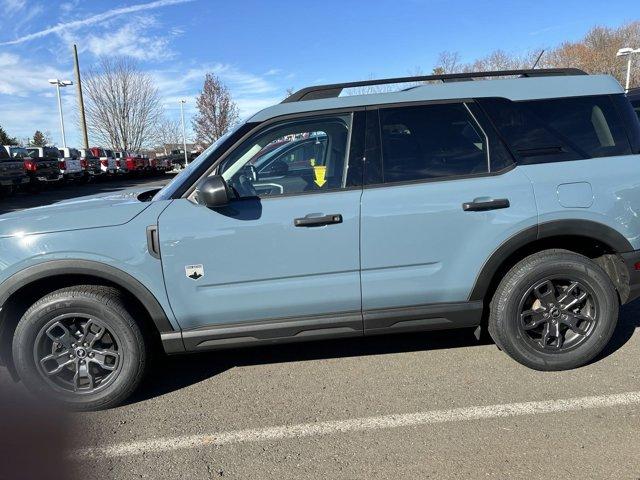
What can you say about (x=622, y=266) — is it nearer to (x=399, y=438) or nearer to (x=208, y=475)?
(x=399, y=438)

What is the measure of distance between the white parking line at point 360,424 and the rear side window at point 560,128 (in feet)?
5.12

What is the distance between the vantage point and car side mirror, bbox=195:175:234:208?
297 centimetres

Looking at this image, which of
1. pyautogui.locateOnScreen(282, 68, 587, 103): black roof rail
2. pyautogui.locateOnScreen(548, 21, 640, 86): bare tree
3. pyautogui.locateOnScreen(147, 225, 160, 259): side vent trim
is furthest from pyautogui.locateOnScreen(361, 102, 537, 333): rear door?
pyautogui.locateOnScreen(548, 21, 640, 86): bare tree

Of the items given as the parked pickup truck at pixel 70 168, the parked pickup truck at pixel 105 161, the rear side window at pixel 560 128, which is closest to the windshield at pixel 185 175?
the rear side window at pixel 560 128

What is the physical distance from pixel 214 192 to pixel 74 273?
1.01 m

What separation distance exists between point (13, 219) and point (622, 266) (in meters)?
4.02

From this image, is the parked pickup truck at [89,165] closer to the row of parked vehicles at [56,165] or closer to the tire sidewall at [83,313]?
the row of parked vehicles at [56,165]

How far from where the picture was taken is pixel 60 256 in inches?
119

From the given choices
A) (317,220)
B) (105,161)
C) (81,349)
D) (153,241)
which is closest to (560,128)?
(317,220)

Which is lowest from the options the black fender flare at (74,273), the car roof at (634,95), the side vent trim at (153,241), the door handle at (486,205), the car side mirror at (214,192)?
the black fender flare at (74,273)

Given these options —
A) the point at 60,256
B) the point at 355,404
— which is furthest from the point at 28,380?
the point at 355,404

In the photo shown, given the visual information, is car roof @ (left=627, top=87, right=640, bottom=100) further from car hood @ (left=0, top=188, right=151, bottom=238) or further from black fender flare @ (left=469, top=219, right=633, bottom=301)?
car hood @ (left=0, top=188, right=151, bottom=238)

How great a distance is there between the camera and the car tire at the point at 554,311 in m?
3.34

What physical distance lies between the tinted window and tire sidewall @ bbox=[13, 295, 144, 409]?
1.96 metres
